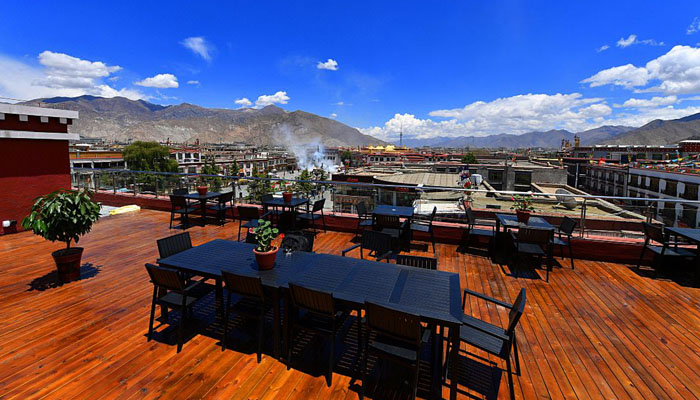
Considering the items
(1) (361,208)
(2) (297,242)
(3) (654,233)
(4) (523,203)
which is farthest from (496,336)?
(3) (654,233)

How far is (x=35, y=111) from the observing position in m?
A: 6.75

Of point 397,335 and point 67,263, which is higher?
point 397,335

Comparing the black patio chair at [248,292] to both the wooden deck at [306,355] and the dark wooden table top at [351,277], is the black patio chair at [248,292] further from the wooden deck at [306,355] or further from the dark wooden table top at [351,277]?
the wooden deck at [306,355]

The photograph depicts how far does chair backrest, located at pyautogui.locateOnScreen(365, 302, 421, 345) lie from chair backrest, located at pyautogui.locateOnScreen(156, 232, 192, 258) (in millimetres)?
2352

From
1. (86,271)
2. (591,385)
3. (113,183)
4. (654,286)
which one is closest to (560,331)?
(591,385)

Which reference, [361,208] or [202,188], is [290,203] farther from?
[202,188]

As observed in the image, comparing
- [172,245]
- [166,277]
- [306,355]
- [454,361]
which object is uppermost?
[172,245]

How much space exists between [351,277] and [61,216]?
3.88m

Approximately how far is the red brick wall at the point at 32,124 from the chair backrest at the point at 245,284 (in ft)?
24.1

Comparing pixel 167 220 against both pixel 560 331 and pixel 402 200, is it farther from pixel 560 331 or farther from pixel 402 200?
pixel 560 331

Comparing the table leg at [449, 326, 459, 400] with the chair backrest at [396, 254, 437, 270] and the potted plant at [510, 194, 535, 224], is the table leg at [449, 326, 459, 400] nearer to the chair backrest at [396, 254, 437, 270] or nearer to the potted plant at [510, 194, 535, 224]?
the chair backrest at [396, 254, 437, 270]

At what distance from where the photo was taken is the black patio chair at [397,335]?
2.09 metres

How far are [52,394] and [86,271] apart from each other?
2983 mm

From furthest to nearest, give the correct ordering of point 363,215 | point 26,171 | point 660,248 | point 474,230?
1. point 26,171
2. point 363,215
3. point 474,230
4. point 660,248
